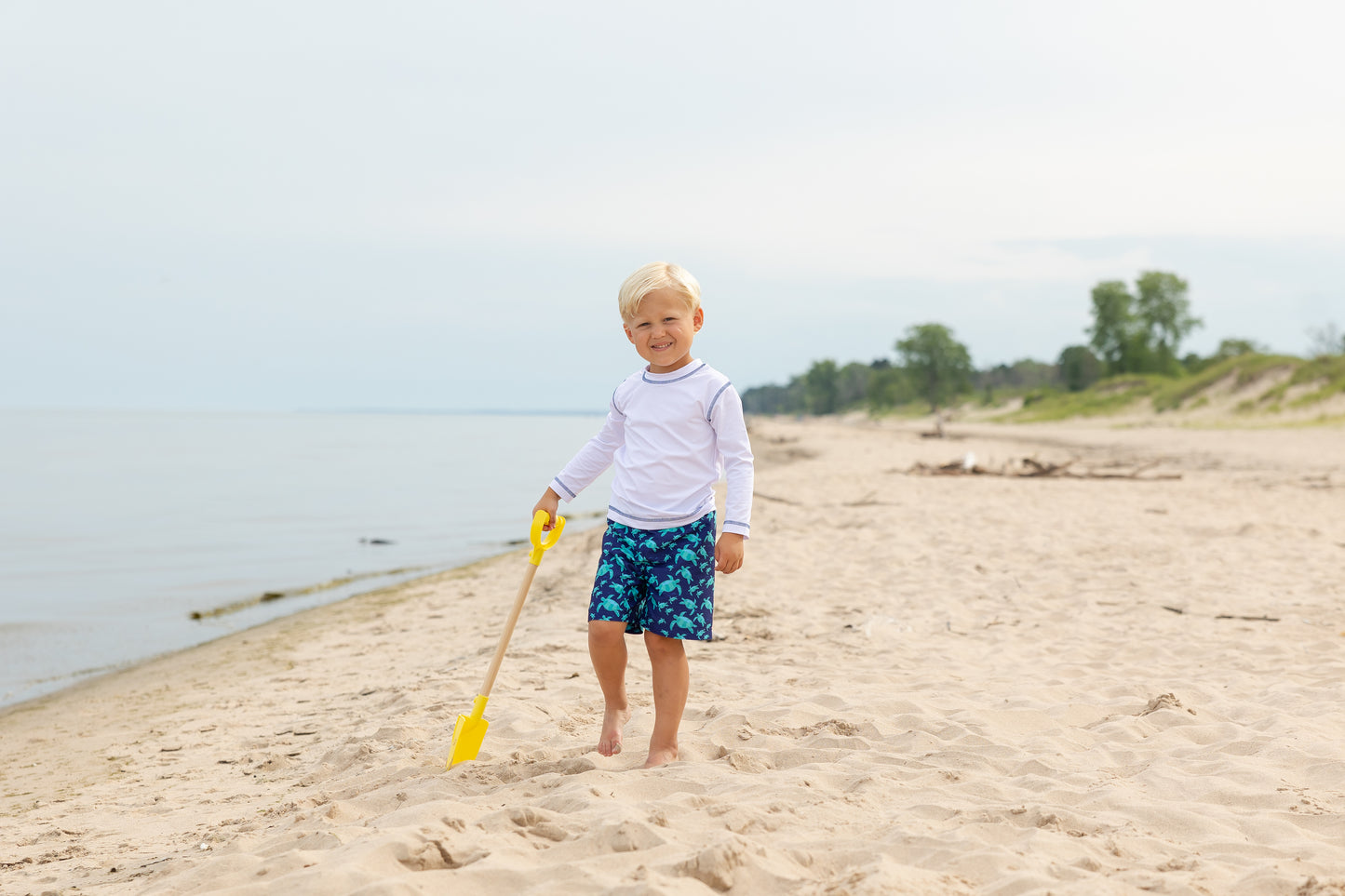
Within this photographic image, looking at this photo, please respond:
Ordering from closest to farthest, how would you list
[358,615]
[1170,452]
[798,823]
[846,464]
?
[798,823]
[358,615]
[846,464]
[1170,452]

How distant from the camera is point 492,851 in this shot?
8.52ft

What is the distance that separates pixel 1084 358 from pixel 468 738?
7727 cm

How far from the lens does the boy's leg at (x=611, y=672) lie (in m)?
3.45

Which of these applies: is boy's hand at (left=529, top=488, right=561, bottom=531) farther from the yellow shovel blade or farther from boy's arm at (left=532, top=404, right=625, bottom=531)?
the yellow shovel blade

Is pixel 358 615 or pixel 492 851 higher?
pixel 492 851

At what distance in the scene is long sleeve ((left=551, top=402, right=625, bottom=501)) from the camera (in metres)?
3.75

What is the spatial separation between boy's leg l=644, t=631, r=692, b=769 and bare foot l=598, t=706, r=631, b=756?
0.23 metres

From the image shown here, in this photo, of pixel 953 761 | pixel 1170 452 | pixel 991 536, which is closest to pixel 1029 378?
pixel 1170 452

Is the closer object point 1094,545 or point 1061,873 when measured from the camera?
point 1061,873

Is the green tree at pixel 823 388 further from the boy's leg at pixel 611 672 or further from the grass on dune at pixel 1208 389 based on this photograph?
the boy's leg at pixel 611 672

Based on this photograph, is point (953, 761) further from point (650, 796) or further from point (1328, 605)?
point (1328, 605)

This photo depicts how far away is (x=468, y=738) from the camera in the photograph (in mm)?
3596

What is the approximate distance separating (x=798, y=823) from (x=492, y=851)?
2.97 feet

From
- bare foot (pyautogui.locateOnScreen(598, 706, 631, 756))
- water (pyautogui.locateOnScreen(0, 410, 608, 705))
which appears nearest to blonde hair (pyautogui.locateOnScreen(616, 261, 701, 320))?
bare foot (pyautogui.locateOnScreen(598, 706, 631, 756))
